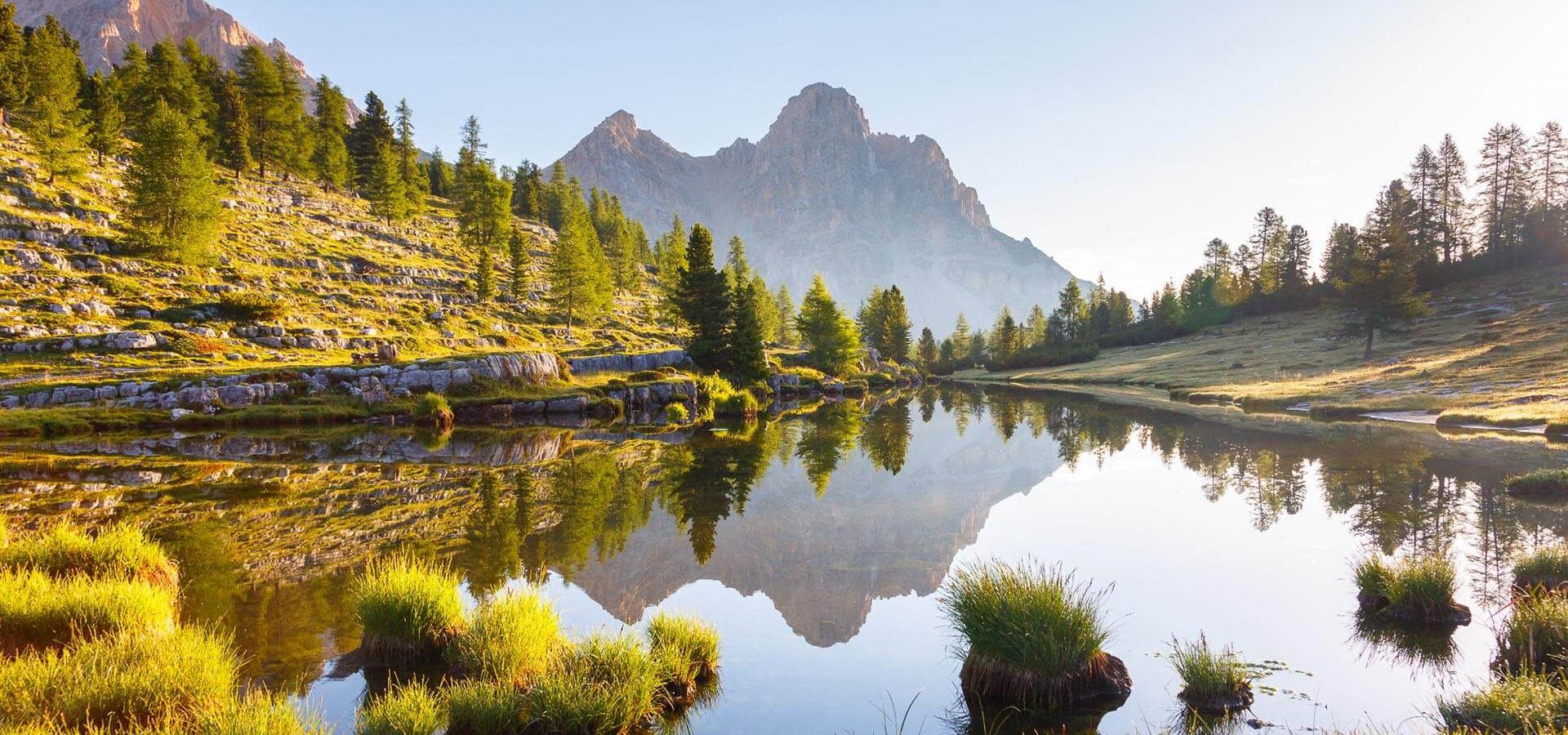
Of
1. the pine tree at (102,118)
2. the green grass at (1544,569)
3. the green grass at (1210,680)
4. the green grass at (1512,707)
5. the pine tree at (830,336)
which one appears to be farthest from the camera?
the pine tree at (830,336)

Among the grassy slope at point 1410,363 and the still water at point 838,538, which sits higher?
the grassy slope at point 1410,363

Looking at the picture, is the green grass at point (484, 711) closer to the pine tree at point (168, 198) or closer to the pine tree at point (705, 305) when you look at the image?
the pine tree at point (705, 305)

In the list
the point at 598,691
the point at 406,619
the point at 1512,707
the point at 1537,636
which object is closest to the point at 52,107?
the point at 406,619

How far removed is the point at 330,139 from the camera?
4099 inches

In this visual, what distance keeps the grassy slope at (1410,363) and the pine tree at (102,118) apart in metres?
118

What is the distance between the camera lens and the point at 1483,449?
1032 inches

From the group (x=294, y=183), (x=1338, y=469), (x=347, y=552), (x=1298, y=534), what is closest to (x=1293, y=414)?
(x=1338, y=469)

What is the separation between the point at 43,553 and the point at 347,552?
434cm

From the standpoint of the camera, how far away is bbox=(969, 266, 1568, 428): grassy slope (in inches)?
1538

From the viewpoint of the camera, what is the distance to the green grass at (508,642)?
753cm

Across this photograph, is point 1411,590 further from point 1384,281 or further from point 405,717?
point 1384,281

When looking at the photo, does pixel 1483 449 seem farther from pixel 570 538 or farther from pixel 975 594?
pixel 570 538

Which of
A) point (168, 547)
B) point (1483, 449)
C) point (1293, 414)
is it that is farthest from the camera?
point (1293, 414)

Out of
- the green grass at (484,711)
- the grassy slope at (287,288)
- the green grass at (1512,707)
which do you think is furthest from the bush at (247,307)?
the green grass at (1512,707)
